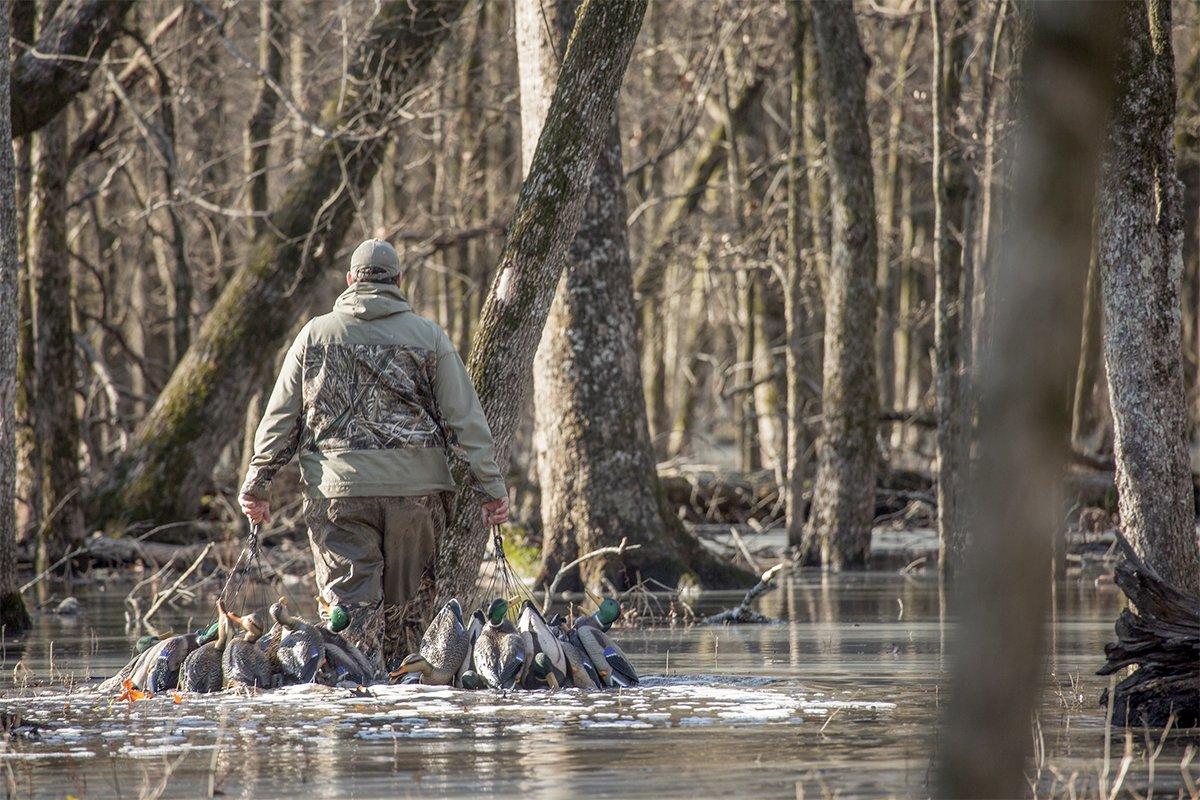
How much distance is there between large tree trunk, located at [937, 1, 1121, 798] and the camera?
165 inches

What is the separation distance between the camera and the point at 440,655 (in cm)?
930

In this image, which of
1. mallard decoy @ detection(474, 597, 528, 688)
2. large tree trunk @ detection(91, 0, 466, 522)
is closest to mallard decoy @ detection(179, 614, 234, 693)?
mallard decoy @ detection(474, 597, 528, 688)

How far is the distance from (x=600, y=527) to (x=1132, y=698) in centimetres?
803

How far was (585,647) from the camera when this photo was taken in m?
9.48

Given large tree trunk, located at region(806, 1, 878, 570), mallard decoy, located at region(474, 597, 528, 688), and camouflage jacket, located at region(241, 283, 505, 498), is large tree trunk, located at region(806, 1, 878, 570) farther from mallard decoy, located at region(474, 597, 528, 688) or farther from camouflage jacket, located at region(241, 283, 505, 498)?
mallard decoy, located at region(474, 597, 528, 688)

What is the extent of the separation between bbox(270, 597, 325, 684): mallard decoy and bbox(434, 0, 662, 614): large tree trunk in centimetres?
193

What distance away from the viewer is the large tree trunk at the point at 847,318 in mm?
19672

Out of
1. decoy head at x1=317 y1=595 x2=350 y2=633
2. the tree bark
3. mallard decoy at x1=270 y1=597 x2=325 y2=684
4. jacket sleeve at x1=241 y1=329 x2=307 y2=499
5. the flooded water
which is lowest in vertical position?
the flooded water

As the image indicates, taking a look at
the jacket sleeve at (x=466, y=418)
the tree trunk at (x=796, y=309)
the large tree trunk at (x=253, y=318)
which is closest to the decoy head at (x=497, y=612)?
the jacket sleeve at (x=466, y=418)

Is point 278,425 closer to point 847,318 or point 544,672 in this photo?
point 544,672

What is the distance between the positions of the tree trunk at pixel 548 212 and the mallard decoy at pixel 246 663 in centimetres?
199

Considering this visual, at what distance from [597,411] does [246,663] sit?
6970 millimetres

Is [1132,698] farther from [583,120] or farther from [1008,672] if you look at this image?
[583,120]

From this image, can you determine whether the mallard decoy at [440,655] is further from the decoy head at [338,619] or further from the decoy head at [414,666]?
the decoy head at [338,619]
